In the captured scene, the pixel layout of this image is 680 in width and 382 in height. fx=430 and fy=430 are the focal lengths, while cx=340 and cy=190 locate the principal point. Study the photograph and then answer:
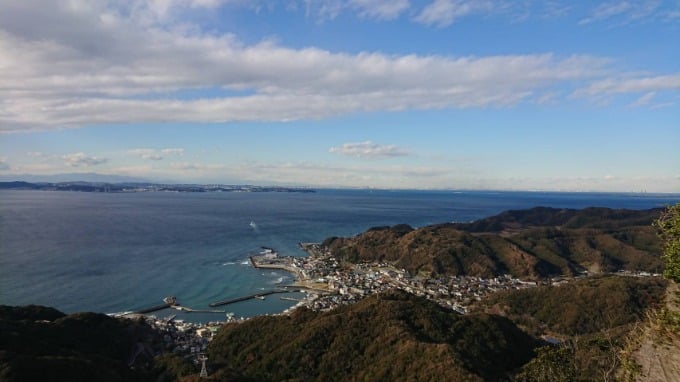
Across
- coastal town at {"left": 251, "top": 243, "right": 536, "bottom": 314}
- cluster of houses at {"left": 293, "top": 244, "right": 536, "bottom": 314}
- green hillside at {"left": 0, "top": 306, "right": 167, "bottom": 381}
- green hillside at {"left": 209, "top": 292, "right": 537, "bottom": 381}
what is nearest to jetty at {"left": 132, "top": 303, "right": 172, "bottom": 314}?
green hillside at {"left": 0, "top": 306, "right": 167, "bottom": 381}

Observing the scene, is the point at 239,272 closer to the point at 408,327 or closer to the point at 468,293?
the point at 468,293

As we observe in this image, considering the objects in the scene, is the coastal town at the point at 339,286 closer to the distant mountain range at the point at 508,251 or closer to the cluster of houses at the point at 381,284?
the cluster of houses at the point at 381,284

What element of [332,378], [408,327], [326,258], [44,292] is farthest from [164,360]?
[326,258]

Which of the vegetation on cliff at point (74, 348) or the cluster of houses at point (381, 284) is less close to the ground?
the vegetation on cliff at point (74, 348)

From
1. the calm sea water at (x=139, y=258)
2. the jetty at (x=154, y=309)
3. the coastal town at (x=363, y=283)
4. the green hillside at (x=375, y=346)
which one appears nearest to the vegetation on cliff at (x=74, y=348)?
the green hillside at (x=375, y=346)

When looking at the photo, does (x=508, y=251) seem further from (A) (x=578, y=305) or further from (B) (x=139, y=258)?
(B) (x=139, y=258)

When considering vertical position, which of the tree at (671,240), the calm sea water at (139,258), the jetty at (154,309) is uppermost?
the tree at (671,240)

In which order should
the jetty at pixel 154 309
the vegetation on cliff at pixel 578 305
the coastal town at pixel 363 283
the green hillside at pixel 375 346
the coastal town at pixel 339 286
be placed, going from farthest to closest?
the coastal town at pixel 363 283, the jetty at pixel 154 309, the vegetation on cliff at pixel 578 305, the coastal town at pixel 339 286, the green hillside at pixel 375 346
